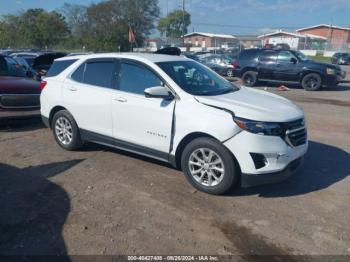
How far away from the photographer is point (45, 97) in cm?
675

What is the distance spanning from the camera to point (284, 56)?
17.0 m

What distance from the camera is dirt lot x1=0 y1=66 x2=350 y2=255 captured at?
3.73 meters

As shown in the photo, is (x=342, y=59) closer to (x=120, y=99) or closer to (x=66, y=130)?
(x=66, y=130)

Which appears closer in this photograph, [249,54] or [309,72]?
[309,72]

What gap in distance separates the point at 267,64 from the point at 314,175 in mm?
12556

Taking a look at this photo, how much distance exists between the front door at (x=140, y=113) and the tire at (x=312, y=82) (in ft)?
41.4

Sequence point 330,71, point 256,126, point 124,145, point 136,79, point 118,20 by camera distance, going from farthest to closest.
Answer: point 118,20 < point 330,71 < point 124,145 < point 136,79 < point 256,126

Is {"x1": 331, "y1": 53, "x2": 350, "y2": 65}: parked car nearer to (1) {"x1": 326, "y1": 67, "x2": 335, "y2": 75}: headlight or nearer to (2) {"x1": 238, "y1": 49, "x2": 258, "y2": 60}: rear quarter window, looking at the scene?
(2) {"x1": 238, "y1": 49, "x2": 258, "y2": 60}: rear quarter window

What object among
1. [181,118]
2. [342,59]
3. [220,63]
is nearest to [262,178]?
[181,118]

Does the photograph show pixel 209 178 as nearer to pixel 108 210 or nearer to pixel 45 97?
pixel 108 210

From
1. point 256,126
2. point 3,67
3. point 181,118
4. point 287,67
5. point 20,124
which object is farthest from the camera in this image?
point 287,67

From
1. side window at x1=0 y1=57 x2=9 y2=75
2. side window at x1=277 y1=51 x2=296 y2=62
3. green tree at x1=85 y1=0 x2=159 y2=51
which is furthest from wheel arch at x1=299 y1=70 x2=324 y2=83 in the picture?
green tree at x1=85 y1=0 x2=159 y2=51

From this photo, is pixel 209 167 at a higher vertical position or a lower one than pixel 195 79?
lower

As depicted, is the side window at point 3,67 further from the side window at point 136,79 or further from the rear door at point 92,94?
the side window at point 136,79
